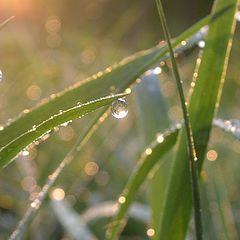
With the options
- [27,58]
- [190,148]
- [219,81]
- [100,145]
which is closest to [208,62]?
[219,81]

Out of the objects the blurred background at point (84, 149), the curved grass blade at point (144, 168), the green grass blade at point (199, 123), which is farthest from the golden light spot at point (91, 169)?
the green grass blade at point (199, 123)

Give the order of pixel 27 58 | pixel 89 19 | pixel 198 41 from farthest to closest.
Result: 1. pixel 89 19
2. pixel 27 58
3. pixel 198 41

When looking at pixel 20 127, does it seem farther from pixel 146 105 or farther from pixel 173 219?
pixel 146 105

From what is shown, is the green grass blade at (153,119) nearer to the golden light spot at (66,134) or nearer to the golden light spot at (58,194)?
the golden light spot at (58,194)

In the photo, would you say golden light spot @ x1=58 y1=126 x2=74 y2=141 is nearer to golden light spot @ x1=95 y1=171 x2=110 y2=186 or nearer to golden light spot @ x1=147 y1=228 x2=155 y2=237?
golden light spot @ x1=95 y1=171 x2=110 y2=186

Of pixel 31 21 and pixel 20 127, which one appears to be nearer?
pixel 20 127
